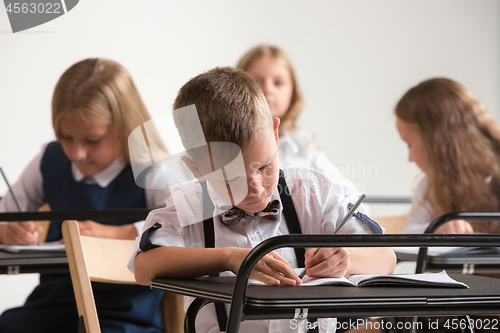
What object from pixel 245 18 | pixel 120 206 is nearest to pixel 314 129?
pixel 245 18

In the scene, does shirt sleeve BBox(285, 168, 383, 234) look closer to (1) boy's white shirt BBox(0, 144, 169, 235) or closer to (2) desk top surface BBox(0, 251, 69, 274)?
(2) desk top surface BBox(0, 251, 69, 274)

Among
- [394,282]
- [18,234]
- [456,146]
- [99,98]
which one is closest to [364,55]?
[456,146]

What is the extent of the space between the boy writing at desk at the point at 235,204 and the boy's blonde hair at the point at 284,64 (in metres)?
1.17

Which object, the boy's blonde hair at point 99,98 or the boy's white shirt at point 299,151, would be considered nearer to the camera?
the boy's blonde hair at point 99,98

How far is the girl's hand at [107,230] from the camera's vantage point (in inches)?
47.6

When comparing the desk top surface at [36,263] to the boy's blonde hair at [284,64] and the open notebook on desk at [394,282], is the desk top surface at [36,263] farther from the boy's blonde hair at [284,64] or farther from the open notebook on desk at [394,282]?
the boy's blonde hair at [284,64]

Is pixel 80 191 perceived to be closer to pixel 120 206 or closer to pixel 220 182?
pixel 120 206

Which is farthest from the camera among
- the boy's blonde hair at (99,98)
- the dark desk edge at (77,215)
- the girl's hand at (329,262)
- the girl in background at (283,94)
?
the girl in background at (283,94)

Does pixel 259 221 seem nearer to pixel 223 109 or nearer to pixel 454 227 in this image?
pixel 223 109

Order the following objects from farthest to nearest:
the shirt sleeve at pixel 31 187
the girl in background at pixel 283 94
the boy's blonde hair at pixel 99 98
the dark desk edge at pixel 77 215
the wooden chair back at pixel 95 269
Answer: the girl in background at pixel 283 94, the shirt sleeve at pixel 31 187, the boy's blonde hair at pixel 99 98, the dark desk edge at pixel 77 215, the wooden chair back at pixel 95 269

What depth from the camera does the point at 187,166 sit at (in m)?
0.69

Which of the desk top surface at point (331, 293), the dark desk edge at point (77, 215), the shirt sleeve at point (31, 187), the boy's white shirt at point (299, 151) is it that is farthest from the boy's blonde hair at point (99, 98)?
the desk top surface at point (331, 293)

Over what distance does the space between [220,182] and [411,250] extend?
27.1 inches

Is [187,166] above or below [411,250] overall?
above
